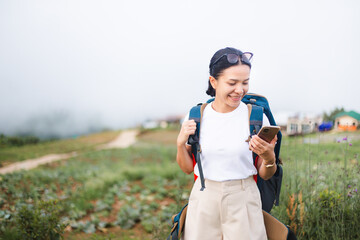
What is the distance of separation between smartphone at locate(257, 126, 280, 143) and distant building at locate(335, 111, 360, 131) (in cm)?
165

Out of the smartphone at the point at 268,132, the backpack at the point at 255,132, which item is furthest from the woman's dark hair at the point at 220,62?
the smartphone at the point at 268,132

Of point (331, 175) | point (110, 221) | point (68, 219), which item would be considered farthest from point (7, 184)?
point (331, 175)

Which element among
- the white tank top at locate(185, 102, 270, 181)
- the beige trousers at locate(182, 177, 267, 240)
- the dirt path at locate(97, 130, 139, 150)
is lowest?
the dirt path at locate(97, 130, 139, 150)

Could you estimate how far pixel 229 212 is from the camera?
5.88 ft

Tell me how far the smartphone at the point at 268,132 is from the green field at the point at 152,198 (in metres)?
1.44

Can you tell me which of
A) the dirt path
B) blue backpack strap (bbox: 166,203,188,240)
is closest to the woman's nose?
blue backpack strap (bbox: 166,203,188,240)

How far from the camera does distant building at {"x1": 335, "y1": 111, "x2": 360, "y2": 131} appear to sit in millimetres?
2894

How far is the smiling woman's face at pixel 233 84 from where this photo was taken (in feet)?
5.77

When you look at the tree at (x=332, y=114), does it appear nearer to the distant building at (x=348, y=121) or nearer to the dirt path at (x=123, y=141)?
the distant building at (x=348, y=121)

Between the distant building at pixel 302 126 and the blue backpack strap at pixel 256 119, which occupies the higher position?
the blue backpack strap at pixel 256 119

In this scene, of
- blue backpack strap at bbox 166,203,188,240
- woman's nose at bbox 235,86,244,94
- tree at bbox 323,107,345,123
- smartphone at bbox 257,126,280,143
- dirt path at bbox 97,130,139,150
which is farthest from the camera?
dirt path at bbox 97,130,139,150

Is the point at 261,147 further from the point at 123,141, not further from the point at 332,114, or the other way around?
the point at 123,141

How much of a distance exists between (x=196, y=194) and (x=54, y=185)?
4.80m

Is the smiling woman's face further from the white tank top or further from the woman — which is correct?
the white tank top
